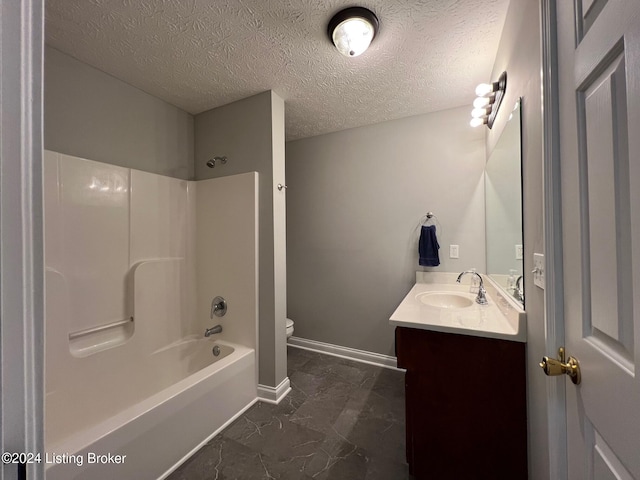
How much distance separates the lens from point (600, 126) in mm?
522

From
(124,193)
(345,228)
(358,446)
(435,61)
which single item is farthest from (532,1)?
(124,193)

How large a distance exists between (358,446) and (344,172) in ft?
7.31

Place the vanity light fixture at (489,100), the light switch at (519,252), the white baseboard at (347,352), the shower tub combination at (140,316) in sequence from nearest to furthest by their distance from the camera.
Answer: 1. the light switch at (519,252)
2. the shower tub combination at (140,316)
3. the vanity light fixture at (489,100)
4. the white baseboard at (347,352)

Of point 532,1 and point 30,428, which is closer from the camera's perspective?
point 30,428

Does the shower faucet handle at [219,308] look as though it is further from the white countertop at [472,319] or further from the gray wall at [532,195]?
the gray wall at [532,195]

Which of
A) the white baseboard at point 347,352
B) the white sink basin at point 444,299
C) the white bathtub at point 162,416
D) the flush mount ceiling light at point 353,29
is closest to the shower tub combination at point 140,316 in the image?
the white bathtub at point 162,416

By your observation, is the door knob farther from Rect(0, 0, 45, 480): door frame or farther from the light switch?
Rect(0, 0, 45, 480): door frame

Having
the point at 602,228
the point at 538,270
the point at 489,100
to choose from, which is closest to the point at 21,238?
the point at 602,228

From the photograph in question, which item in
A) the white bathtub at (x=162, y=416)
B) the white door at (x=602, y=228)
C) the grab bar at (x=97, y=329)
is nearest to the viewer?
the white door at (x=602, y=228)

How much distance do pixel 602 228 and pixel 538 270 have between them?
45cm

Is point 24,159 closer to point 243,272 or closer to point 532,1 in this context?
point 532,1

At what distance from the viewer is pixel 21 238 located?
0.33m

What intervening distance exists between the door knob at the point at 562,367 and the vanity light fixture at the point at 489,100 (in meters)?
1.39

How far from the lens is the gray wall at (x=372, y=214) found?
2.12 metres
